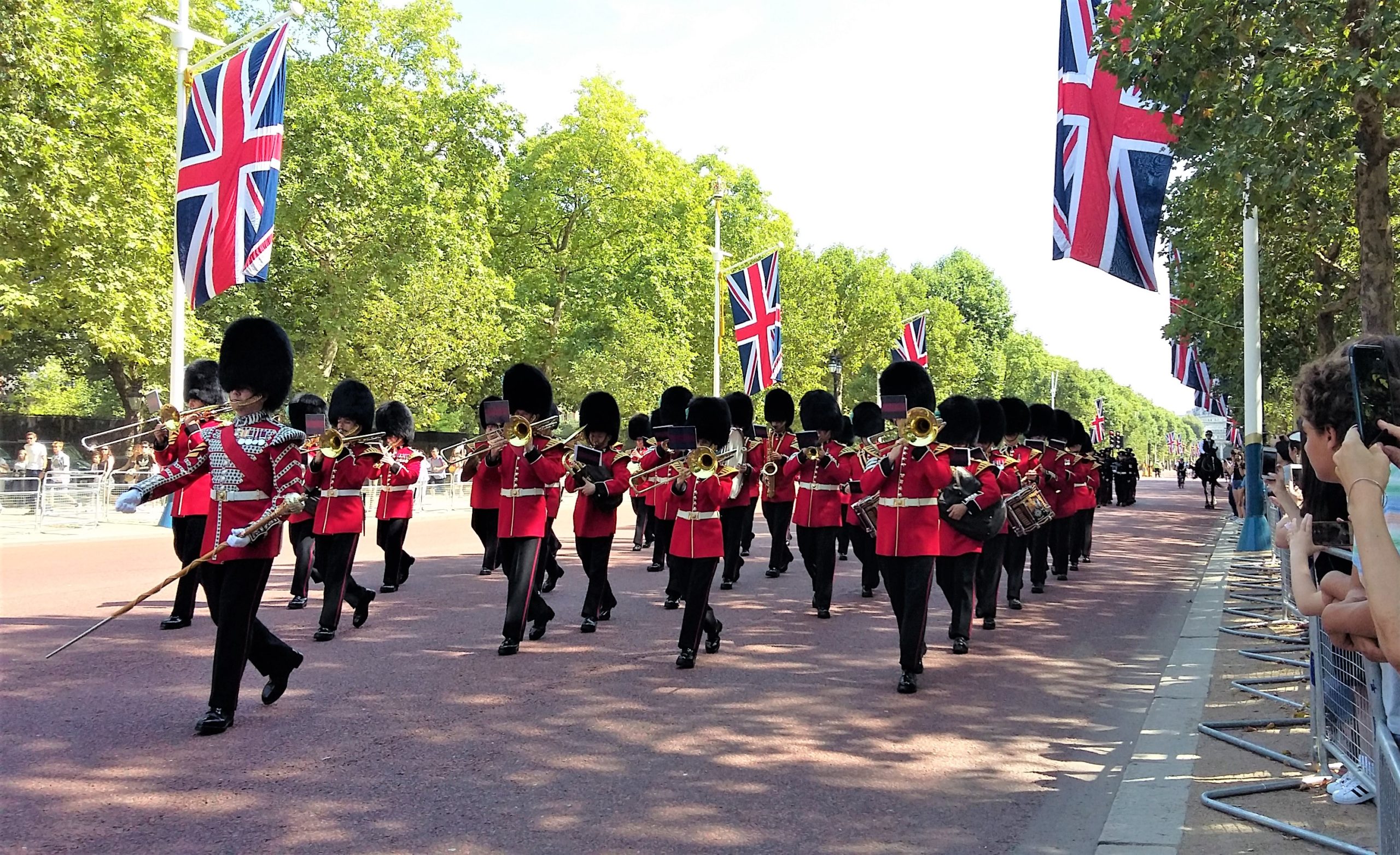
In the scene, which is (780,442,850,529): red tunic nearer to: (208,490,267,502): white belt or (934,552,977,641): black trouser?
(934,552,977,641): black trouser

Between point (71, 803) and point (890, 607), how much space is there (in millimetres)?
7336

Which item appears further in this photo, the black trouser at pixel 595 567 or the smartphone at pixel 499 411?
the black trouser at pixel 595 567

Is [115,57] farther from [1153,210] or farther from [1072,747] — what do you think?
[1072,747]

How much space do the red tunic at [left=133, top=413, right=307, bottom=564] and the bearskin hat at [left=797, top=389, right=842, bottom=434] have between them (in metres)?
6.24

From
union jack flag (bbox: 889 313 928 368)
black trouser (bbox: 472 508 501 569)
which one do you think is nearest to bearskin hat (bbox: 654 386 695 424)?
black trouser (bbox: 472 508 501 569)

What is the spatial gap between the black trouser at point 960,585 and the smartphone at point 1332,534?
4.49 metres

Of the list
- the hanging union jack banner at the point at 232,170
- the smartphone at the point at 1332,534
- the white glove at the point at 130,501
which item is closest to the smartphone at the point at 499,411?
the white glove at the point at 130,501

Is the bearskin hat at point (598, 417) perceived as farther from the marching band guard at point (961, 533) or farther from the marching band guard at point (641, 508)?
the marching band guard at point (641, 508)

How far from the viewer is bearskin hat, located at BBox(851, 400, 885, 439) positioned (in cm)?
1350

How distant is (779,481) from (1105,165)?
15.2 ft

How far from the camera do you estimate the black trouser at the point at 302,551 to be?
32.4 feet

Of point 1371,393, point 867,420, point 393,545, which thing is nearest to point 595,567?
point 393,545

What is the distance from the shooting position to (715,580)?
40.6ft

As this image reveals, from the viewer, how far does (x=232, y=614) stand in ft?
18.9
